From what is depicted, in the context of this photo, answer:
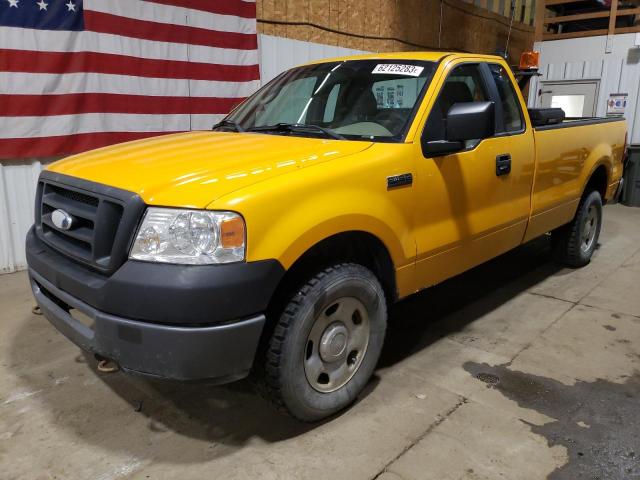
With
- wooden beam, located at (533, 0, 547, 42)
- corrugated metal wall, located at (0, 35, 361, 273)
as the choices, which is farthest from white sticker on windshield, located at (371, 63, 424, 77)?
wooden beam, located at (533, 0, 547, 42)

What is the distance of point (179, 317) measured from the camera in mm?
2035

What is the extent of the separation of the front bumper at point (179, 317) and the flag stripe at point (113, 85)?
3412mm

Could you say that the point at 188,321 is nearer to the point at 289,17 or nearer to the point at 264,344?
the point at 264,344

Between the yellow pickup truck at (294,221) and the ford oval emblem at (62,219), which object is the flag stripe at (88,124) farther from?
the ford oval emblem at (62,219)

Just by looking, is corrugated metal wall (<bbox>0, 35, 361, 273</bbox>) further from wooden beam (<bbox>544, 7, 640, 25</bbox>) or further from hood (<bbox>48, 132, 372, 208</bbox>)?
wooden beam (<bbox>544, 7, 640, 25</bbox>)

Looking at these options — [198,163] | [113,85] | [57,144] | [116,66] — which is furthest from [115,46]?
[198,163]

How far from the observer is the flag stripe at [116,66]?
4727mm

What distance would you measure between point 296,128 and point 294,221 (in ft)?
3.43

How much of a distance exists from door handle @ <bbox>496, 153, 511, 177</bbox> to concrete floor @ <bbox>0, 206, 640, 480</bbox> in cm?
116

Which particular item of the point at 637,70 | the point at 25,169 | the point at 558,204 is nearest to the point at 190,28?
the point at 25,169

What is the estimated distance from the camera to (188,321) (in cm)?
205

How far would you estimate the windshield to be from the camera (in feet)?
9.95

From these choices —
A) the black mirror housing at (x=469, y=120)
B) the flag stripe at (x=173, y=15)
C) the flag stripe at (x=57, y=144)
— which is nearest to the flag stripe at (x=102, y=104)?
the flag stripe at (x=57, y=144)

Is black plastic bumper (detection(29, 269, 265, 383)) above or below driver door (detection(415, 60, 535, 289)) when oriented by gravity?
below
